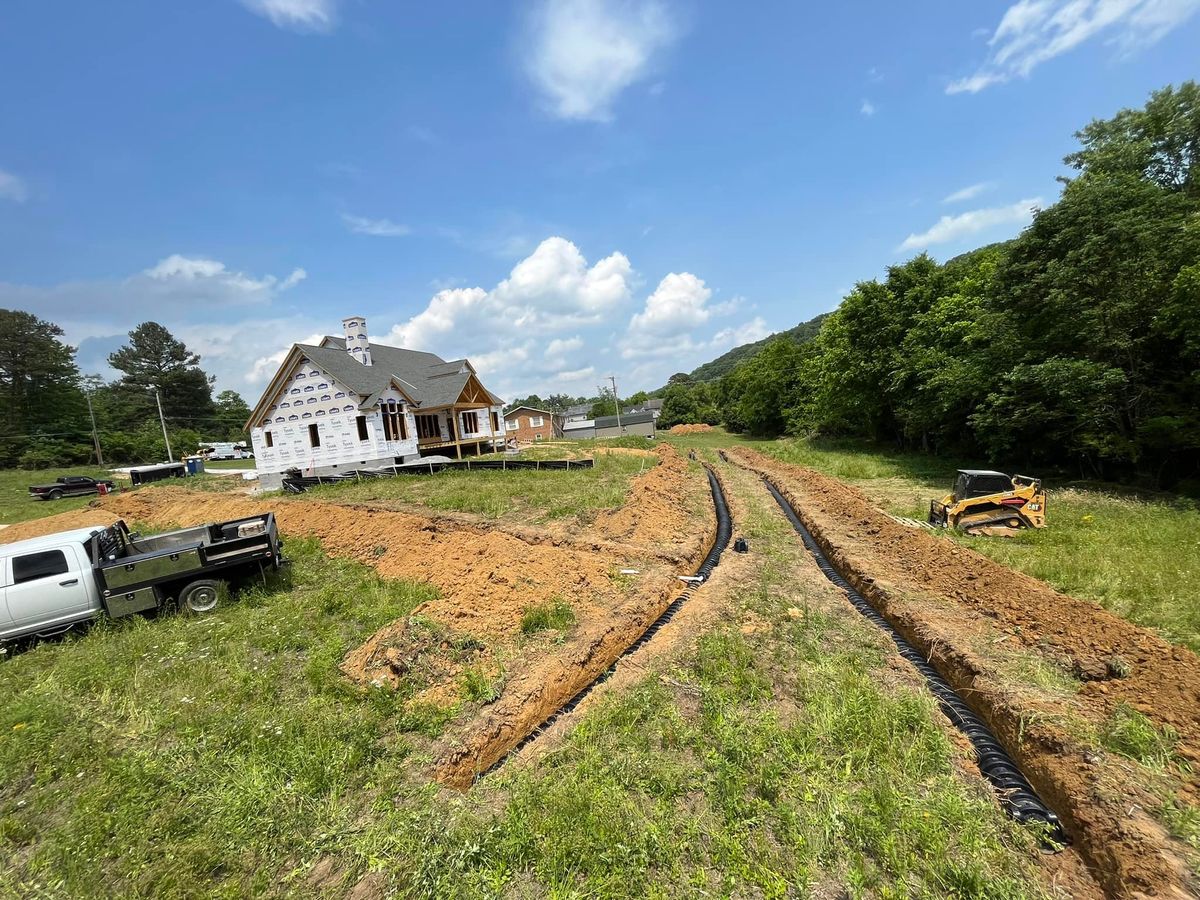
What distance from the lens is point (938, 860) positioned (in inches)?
138

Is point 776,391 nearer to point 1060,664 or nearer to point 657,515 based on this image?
point 657,515

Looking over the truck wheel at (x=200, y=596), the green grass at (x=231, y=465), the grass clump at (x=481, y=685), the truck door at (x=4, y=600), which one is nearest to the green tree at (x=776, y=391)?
the grass clump at (x=481, y=685)

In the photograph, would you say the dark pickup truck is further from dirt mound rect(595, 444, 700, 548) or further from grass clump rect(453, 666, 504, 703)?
grass clump rect(453, 666, 504, 703)

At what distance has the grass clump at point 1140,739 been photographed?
169 inches

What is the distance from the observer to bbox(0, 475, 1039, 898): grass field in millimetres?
3490

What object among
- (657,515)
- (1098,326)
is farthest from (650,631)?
(1098,326)

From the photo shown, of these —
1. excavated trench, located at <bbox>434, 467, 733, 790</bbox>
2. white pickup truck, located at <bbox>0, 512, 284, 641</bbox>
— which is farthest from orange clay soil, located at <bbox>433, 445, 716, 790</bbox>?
white pickup truck, located at <bbox>0, 512, 284, 641</bbox>

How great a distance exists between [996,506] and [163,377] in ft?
318

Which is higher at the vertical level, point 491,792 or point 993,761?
point 491,792

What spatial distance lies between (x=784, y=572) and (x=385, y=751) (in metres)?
→ 8.03

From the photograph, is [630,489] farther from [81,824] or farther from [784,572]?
[81,824]

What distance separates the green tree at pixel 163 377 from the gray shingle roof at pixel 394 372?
182 feet

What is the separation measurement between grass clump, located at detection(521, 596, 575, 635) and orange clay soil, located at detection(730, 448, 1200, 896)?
5466 millimetres

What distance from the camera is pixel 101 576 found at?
7988 mm
